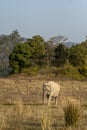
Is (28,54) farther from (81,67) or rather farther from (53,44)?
(53,44)

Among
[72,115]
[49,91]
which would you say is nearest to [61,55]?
[49,91]

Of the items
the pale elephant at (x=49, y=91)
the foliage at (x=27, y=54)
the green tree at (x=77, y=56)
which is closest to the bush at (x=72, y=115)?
the pale elephant at (x=49, y=91)

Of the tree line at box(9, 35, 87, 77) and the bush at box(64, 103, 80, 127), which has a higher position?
the tree line at box(9, 35, 87, 77)

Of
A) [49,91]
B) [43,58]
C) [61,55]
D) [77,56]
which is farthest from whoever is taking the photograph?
[43,58]

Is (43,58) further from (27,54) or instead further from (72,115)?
(72,115)

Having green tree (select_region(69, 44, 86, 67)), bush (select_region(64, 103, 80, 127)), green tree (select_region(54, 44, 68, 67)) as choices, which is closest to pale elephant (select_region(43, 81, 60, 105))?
bush (select_region(64, 103, 80, 127))

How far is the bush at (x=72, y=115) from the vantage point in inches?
381

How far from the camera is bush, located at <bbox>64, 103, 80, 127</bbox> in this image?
9688mm

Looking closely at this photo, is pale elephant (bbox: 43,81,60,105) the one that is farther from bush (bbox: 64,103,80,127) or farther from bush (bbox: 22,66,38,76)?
bush (bbox: 22,66,38,76)

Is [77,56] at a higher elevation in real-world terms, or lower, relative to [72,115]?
higher

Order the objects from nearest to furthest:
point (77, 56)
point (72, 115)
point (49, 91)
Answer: point (72, 115)
point (49, 91)
point (77, 56)

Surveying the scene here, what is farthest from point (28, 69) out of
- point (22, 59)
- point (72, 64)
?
point (72, 64)

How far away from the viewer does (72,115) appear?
9.70m

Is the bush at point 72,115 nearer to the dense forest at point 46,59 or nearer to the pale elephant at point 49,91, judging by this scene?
the pale elephant at point 49,91
